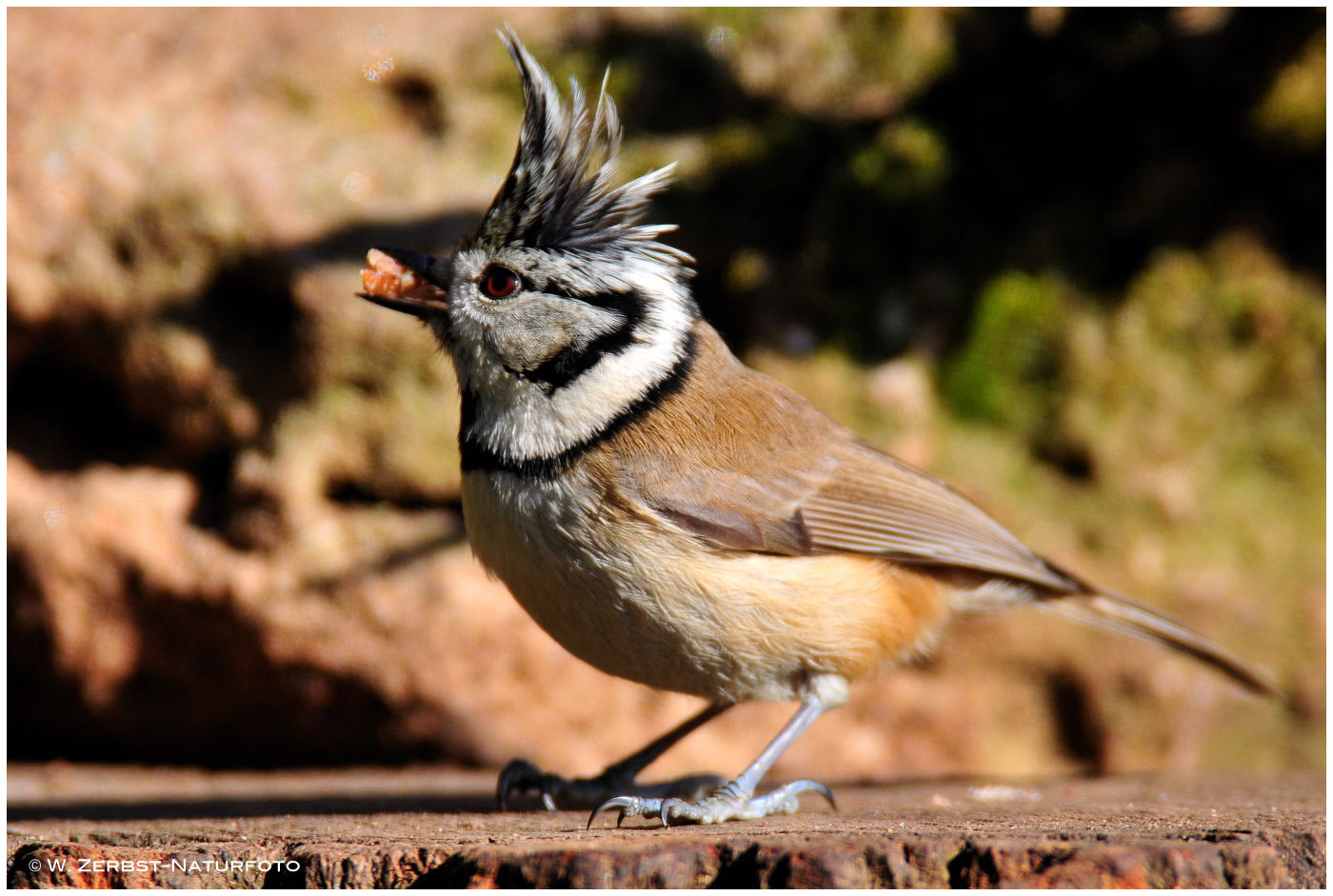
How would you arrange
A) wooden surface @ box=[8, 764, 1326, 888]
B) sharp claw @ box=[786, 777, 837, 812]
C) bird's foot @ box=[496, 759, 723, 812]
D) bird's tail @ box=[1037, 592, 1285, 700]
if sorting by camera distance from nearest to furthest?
1. wooden surface @ box=[8, 764, 1326, 888]
2. sharp claw @ box=[786, 777, 837, 812]
3. bird's foot @ box=[496, 759, 723, 812]
4. bird's tail @ box=[1037, 592, 1285, 700]

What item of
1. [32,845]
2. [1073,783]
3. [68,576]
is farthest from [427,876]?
[68,576]

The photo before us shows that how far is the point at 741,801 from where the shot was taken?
3385 mm

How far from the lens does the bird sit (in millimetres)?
3355

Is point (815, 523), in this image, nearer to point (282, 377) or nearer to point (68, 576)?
point (282, 377)

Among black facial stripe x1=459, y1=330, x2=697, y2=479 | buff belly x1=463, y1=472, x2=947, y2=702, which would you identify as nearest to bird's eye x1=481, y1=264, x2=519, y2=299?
black facial stripe x1=459, y1=330, x2=697, y2=479

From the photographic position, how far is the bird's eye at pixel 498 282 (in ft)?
11.8

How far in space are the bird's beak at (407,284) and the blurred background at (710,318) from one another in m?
1.75

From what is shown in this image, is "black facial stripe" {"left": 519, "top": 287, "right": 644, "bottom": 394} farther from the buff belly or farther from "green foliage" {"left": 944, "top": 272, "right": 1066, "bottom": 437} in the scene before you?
"green foliage" {"left": 944, "top": 272, "right": 1066, "bottom": 437}

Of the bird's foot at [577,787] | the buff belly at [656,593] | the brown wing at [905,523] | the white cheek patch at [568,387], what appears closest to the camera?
the buff belly at [656,593]

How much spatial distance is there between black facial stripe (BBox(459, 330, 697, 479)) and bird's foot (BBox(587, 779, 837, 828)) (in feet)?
3.13

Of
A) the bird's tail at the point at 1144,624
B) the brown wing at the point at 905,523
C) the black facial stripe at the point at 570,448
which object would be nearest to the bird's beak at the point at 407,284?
the black facial stripe at the point at 570,448

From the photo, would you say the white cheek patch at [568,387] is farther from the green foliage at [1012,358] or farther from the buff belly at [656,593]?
the green foliage at [1012,358]

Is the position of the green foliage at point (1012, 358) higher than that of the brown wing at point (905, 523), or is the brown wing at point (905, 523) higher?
the green foliage at point (1012, 358)

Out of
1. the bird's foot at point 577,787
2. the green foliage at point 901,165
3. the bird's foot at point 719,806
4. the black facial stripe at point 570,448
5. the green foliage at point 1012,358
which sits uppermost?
the green foliage at point 901,165
